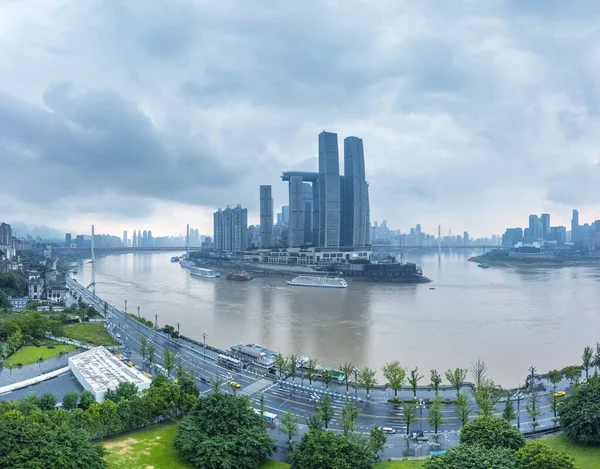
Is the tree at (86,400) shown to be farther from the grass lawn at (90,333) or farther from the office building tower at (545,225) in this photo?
the office building tower at (545,225)

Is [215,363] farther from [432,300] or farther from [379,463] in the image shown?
[432,300]

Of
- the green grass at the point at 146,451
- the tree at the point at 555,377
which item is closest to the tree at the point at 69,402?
the green grass at the point at 146,451

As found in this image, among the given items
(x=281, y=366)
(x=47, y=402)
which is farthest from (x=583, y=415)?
(x=47, y=402)

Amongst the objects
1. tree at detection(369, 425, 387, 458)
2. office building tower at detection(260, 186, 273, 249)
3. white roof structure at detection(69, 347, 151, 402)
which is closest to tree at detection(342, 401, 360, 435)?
tree at detection(369, 425, 387, 458)

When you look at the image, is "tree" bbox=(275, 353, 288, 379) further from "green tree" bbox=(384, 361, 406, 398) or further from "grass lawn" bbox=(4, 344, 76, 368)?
"grass lawn" bbox=(4, 344, 76, 368)

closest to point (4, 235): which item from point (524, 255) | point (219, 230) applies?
point (219, 230)
